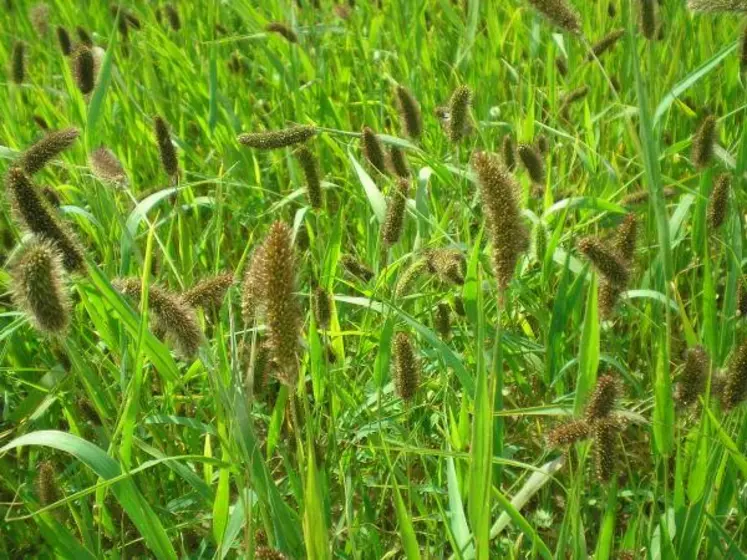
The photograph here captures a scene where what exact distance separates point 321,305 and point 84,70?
3.74ft

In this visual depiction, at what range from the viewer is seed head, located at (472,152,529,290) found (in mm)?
1198

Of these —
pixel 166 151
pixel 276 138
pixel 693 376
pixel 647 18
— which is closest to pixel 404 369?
pixel 693 376

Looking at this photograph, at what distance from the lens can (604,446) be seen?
1.28 m

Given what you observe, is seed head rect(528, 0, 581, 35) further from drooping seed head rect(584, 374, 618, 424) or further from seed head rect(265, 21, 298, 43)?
seed head rect(265, 21, 298, 43)

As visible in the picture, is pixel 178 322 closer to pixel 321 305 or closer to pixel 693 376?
pixel 321 305

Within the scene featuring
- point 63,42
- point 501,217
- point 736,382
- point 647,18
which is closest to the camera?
point 501,217

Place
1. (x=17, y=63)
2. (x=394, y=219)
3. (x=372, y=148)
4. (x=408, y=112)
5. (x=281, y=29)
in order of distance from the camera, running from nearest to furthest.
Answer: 1. (x=394, y=219)
2. (x=372, y=148)
3. (x=408, y=112)
4. (x=17, y=63)
5. (x=281, y=29)

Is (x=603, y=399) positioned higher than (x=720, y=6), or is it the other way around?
(x=720, y=6)

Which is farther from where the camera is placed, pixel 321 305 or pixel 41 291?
pixel 321 305

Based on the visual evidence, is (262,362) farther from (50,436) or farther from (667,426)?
(667,426)

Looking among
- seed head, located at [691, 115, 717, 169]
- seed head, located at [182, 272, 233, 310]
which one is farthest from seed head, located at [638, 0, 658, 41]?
seed head, located at [182, 272, 233, 310]

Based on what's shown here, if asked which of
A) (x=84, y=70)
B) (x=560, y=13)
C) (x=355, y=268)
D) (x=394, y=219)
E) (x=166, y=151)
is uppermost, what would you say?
(x=560, y=13)

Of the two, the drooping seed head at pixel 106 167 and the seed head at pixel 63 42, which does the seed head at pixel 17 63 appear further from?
the drooping seed head at pixel 106 167

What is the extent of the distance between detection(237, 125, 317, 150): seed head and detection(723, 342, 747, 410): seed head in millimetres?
1127
